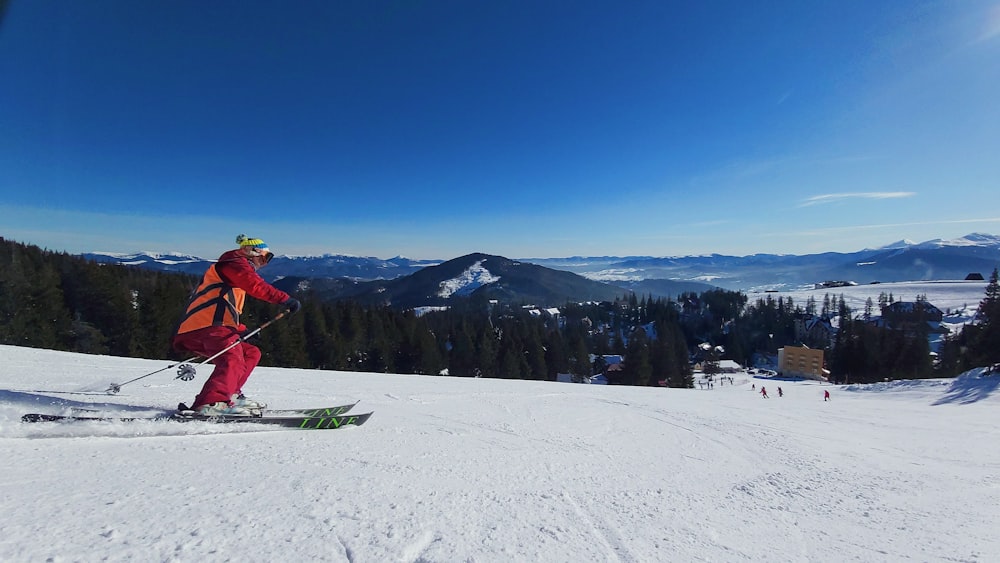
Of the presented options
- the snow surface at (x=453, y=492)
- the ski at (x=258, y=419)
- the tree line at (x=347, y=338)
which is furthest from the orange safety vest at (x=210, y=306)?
the tree line at (x=347, y=338)

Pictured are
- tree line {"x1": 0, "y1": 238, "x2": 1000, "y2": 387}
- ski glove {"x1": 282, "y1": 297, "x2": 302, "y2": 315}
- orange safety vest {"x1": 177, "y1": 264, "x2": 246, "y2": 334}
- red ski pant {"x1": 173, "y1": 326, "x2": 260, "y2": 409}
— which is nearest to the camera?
red ski pant {"x1": 173, "y1": 326, "x2": 260, "y2": 409}

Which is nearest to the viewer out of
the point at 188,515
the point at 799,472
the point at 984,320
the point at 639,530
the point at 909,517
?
the point at 188,515

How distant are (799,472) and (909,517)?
1.31m

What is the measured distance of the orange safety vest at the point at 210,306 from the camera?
526 centimetres

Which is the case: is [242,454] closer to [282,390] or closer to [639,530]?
[639,530]

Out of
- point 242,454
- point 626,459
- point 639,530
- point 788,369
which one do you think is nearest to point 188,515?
point 242,454

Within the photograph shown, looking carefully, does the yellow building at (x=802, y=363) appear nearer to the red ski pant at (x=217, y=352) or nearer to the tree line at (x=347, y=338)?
the tree line at (x=347, y=338)

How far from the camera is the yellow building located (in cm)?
6669

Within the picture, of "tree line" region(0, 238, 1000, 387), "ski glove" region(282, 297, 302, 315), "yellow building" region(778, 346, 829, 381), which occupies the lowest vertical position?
"yellow building" region(778, 346, 829, 381)

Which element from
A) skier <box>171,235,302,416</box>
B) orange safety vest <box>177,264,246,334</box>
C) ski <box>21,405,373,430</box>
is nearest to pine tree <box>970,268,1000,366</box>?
ski <box>21,405,373,430</box>

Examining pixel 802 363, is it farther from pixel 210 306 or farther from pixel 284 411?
pixel 210 306

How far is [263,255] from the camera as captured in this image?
5.85 meters

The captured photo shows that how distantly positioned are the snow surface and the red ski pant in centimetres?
66

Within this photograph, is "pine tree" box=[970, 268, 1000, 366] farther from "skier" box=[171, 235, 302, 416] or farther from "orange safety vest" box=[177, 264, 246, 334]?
"orange safety vest" box=[177, 264, 246, 334]
